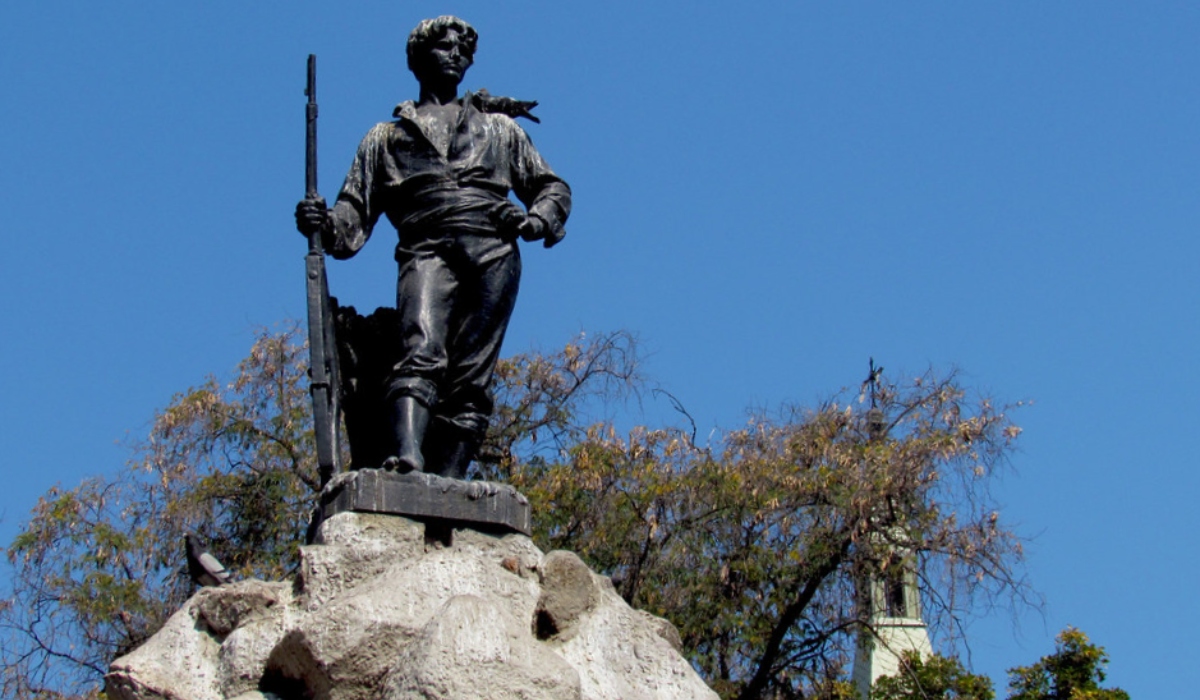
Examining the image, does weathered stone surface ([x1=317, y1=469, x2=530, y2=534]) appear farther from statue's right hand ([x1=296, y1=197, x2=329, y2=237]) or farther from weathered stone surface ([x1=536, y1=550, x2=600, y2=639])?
statue's right hand ([x1=296, y1=197, x2=329, y2=237])

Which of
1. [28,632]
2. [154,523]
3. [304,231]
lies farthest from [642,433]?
[304,231]

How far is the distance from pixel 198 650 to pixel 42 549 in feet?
27.9

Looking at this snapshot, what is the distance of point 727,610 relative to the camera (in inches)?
556

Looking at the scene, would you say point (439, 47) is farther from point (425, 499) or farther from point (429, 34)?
point (425, 499)

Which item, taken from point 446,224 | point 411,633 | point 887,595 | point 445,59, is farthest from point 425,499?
point 887,595

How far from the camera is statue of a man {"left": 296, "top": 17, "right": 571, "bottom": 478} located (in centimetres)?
719

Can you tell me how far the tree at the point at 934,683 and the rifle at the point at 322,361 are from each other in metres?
8.03

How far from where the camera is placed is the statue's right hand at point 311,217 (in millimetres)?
7273

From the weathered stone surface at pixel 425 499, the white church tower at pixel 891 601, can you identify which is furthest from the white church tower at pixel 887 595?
the weathered stone surface at pixel 425 499

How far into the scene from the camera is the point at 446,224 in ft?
24.1

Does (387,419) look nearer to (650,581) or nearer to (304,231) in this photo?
(304,231)

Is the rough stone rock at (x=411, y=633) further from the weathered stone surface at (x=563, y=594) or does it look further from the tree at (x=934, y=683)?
the tree at (x=934, y=683)

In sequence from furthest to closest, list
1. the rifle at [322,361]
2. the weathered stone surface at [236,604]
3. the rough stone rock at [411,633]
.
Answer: the rifle at [322,361] < the weathered stone surface at [236,604] < the rough stone rock at [411,633]

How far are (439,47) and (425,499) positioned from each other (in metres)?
2.09
